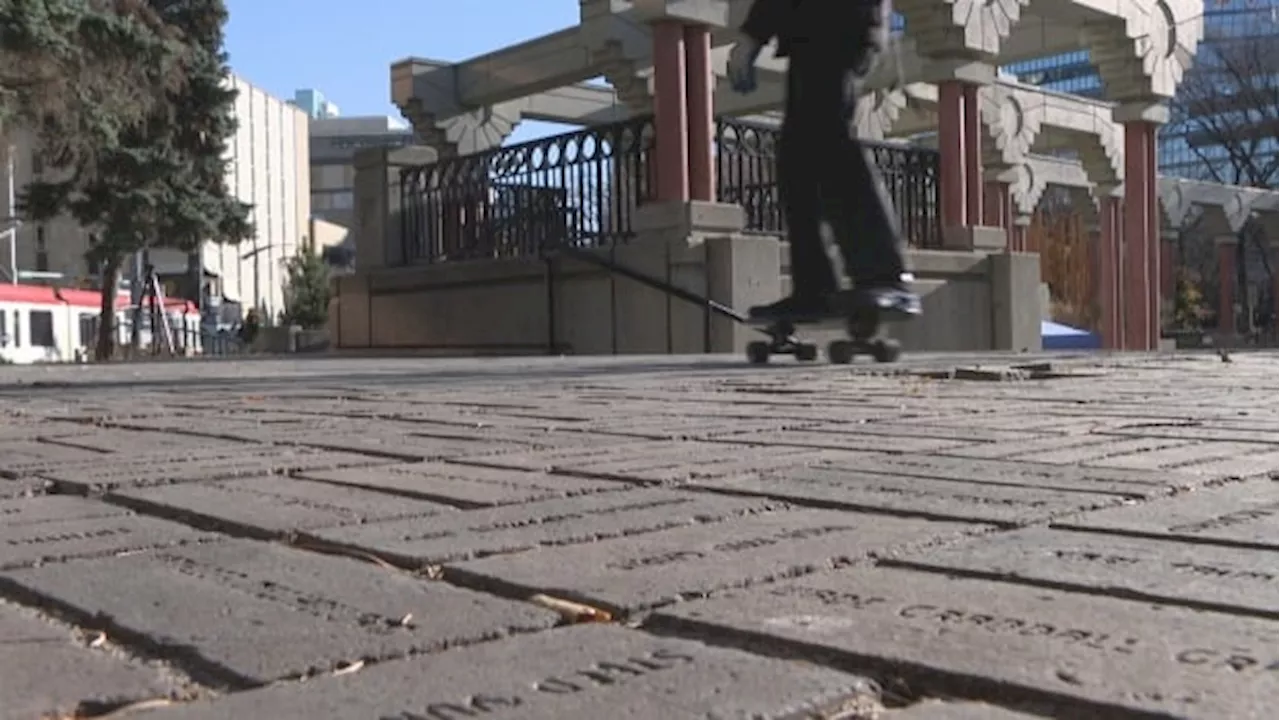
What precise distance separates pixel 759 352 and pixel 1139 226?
1563 cm

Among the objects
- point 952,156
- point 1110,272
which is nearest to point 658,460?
point 952,156

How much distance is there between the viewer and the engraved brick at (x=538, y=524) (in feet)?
7.25

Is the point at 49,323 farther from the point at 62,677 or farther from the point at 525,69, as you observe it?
the point at 62,677

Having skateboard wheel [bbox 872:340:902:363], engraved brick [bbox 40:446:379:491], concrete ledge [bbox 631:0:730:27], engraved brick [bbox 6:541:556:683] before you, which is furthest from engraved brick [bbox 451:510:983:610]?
concrete ledge [bbox 631:0:730:27]

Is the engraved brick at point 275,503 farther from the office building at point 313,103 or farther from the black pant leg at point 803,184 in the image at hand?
the office building at point 313,103

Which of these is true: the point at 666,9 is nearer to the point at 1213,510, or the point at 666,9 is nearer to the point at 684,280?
the point at 684,280

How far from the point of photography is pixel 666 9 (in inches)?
580

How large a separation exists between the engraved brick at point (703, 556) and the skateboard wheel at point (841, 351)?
15.0 feet

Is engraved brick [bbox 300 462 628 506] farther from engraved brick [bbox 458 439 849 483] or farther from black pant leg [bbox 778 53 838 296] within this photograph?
black pant leg [bbox 778 53 838 296]

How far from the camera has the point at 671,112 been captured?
48.3ft

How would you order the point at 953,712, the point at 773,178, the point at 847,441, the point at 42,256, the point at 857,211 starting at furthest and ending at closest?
the point at 42,256 < the point at 773,178 < the point at 857,211 < the point at 847,441 < the point at 953,712

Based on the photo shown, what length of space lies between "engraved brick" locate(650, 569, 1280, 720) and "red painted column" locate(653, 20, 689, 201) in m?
12.4

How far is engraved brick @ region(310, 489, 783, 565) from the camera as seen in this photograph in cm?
221

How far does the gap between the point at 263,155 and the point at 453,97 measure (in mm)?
71652
